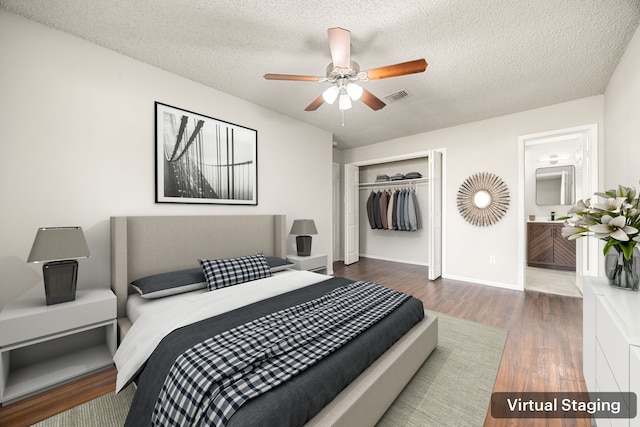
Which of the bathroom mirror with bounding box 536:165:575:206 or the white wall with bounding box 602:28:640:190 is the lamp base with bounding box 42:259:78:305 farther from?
the bathroom mirror with bounding box 536:165:575:206

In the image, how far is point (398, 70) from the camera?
1.87 meters

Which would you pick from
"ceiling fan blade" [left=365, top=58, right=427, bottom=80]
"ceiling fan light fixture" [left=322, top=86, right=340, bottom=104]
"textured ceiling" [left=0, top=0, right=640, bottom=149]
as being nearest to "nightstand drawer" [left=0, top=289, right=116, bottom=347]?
"textured ceiling" [left=0, top=0, right=640, bottom=149]

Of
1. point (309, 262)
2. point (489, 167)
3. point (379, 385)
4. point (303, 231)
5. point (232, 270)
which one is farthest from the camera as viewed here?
point (489, 167)

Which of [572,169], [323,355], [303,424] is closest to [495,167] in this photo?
[572,169]

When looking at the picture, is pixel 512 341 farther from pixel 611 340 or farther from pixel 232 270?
pixel 232 270

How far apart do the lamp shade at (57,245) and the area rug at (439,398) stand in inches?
38.1

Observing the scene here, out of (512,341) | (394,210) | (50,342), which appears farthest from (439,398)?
(394,210)

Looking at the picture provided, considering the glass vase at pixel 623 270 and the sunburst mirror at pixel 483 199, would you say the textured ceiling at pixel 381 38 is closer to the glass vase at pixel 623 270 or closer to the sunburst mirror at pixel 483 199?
the sunburst mirror at pixel 483 199

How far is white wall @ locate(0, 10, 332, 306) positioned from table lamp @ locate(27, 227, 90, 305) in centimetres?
35

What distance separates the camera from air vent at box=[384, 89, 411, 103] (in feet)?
10.1

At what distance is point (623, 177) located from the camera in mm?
2373

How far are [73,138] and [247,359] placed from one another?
93.1 inches

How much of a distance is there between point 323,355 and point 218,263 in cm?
159

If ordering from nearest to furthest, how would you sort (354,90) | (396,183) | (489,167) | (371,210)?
(354,90) < (489,167) < (396,183) < (371,210)
